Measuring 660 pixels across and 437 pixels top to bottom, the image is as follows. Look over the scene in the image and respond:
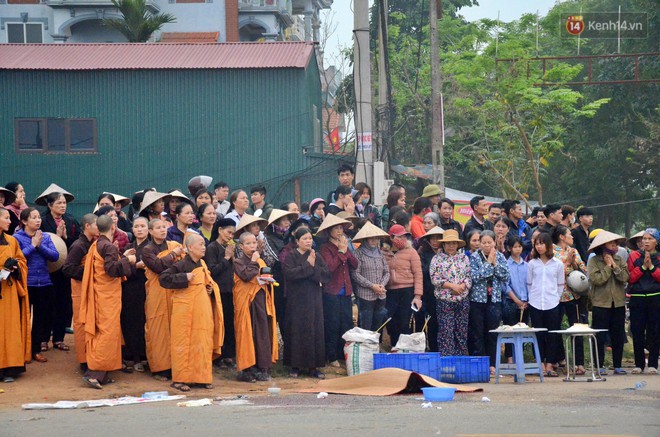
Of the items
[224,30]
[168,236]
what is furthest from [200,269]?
[224,30]

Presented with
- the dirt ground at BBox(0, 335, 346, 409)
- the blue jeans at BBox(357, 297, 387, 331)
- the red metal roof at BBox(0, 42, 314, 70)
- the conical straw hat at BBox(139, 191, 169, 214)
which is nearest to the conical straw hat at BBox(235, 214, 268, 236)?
the conical straw hat at BBox(139, 191, 169, 214)

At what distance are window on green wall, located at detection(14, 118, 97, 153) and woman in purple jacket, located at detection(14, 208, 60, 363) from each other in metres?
16.5

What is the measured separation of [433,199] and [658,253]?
140 inches

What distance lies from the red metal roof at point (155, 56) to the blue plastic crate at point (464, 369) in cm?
1646

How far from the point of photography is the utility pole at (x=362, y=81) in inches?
693

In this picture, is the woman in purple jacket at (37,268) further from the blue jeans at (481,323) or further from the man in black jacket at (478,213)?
the man in black jacket at (478,213)

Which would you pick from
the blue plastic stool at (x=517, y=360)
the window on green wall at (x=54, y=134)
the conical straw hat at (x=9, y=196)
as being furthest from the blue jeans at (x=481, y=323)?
the window on green wall at (x=54, y=134)

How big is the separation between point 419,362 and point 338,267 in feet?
7.03

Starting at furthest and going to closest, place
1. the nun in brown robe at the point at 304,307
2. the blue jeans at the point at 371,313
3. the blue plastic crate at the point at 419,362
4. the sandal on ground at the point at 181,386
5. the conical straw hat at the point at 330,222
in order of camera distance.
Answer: the blue jeans at the point at 371,313 → the conical straw hat at the point at 330,222 → the nun in brown robe at the point at 304,307 → the blue plastic crate at the point at 419,362 → the sandal on ground at the point at 181,386

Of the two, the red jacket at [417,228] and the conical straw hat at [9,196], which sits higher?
the conical straw hat at [9,196]

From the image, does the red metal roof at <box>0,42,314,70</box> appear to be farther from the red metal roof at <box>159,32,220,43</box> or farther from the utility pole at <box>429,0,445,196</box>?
the red metal roof at <box>159,32,220,43</box>

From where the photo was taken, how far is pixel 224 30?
46688 mm

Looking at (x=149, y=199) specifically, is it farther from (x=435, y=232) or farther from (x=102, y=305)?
(x=435, y=232)

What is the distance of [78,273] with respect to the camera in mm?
12914
